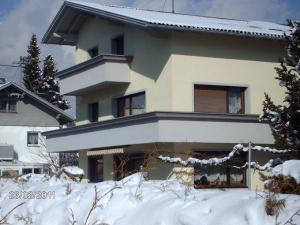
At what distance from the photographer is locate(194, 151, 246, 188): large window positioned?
18586 millimetres

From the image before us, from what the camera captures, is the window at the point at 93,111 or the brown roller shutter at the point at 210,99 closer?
the brown roller shutter at the point at 210,99

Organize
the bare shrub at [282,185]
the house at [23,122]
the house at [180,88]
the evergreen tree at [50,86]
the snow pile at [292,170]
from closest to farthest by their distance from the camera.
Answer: the bare shrub at [282,185], the snow pile at [292,170], the house at [180,88], the house at [23,122], the evergreen tree at [50,86]

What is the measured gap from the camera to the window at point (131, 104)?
69.4ft

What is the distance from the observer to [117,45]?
23484mm

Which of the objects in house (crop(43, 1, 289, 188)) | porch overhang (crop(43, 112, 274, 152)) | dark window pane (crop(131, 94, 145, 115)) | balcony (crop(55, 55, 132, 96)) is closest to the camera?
porch overhang (crop(43, 112, 274, 152))

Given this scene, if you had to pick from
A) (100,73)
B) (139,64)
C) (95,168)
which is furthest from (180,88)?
(95,168)

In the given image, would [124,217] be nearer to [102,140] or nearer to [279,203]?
[279,203]

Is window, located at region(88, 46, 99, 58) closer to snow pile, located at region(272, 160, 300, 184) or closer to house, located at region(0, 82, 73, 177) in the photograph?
snow pile, located at region(272, 160, 300, 184)

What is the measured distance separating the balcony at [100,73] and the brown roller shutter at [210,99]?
129 inches

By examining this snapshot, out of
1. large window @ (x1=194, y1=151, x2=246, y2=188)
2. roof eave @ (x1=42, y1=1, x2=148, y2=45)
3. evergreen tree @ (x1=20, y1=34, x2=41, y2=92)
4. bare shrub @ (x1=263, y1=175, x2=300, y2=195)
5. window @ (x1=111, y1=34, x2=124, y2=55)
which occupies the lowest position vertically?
large window @ (x1=194, y1=151, x2=246, y2=188)

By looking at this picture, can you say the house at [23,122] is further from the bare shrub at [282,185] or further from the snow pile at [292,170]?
the bare shrub at [282,185]

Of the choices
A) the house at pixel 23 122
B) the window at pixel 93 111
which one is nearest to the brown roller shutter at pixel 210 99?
the window at pixel 93 111

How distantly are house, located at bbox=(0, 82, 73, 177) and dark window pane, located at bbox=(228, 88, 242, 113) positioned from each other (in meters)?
26.2

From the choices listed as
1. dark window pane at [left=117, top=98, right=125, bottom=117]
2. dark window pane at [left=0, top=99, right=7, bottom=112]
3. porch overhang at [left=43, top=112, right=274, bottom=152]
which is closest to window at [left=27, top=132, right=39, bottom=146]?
dark window pane at [left=0, top=99, right=7, bottom=112]
